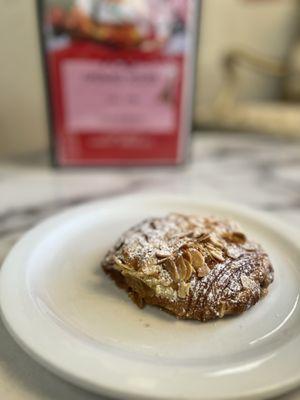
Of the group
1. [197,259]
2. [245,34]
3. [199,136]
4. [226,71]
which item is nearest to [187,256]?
[197,259]

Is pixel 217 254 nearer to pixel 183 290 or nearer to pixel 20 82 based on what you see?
pixel 183 290

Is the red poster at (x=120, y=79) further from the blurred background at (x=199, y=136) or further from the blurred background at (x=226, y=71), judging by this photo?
the blurred background at (x=226, y=71)

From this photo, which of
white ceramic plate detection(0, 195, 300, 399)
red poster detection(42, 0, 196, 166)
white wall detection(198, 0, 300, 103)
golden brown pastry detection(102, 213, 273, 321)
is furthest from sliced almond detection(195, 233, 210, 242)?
white wall detection(198, 0, 300, 103)

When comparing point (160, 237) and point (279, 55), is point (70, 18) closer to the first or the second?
point (160, 237)

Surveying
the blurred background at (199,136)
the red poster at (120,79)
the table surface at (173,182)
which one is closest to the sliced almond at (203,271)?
the blurred background at (199,136)

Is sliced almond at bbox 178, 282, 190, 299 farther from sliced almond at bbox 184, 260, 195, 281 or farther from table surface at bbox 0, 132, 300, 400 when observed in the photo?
table surface at bbox 0, 132, 300, 400

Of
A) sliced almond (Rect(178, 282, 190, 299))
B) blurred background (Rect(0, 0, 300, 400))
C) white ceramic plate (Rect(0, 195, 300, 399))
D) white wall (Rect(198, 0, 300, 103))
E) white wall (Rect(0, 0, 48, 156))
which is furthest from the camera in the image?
white wall (Rect(198, 0, 300, 103))

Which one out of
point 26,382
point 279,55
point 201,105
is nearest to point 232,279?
point 26,382
